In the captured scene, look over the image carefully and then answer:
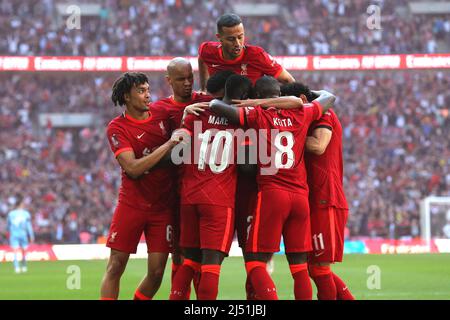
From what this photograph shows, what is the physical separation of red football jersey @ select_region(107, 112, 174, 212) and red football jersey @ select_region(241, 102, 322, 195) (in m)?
0.95

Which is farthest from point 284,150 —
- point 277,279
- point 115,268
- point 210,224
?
point 277,279

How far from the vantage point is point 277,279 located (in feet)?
50.9

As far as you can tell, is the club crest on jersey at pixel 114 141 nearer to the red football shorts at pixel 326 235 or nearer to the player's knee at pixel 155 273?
the player's knee at pixel 155 273

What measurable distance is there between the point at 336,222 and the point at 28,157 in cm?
2368

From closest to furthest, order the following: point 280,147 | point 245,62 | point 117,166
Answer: point 280,147
point 245,62
point 117,166

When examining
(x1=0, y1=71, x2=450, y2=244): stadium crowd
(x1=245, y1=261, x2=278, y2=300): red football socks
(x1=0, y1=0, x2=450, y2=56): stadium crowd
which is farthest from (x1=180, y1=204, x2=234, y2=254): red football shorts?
(x1=0, y1=0, x2=450, y2=56): stadium crowd

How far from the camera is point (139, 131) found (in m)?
7.73

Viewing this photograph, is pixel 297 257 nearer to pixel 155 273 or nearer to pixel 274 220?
pixel 274 220

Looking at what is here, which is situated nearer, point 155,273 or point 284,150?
point 284,150

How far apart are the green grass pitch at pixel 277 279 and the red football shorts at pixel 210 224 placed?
4.46m

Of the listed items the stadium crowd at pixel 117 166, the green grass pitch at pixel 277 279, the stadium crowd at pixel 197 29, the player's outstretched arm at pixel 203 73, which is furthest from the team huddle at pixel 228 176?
the stadium crowd at pixel 197 29

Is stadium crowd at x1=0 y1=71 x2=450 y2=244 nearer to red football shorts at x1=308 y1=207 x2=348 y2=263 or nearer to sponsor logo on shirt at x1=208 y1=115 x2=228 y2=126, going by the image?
red football shorts at x1=308 y1=207 x2=348 y2=263

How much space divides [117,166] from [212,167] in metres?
22.4

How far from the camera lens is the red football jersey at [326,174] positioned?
7691 mm
